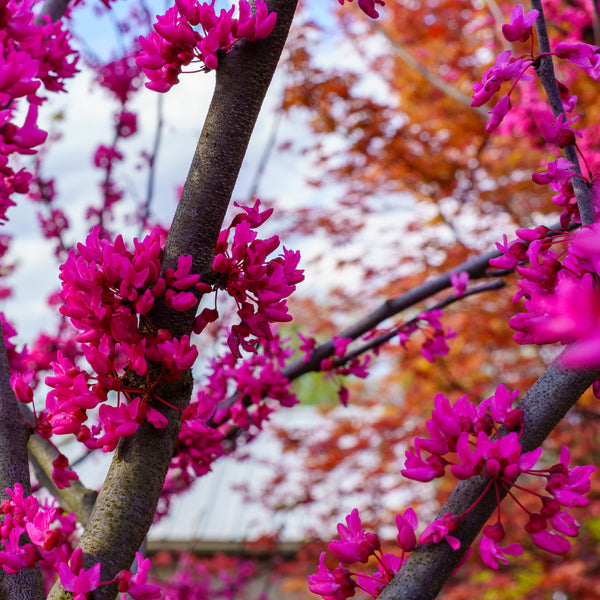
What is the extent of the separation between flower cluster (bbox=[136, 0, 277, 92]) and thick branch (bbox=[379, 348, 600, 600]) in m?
0.74

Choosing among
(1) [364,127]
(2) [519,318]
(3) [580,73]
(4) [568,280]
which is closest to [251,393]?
(2) [519,318]

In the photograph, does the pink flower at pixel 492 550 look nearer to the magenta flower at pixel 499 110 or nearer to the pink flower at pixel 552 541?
the pink flower at pixel 552 541

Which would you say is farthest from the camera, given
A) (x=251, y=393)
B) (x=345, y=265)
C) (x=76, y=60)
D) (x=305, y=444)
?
(x=305, y=444)

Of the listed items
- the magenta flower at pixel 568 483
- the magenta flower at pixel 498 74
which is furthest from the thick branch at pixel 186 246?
the magenta flower at pixel 568 483

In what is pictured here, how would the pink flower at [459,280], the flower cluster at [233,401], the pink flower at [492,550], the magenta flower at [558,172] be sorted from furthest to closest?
the pink flower at [459,280] → the flower cluster at [233,401] → the magenta flower at [558,172] → the pink flower at [492,550]

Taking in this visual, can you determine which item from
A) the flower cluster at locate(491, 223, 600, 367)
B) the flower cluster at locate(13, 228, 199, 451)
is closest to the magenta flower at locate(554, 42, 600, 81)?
the flower cluster at locate(491, 223, 600, 367)

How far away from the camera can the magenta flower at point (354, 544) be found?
0.91 m

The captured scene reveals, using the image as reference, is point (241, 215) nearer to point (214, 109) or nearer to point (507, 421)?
point (214, 109)

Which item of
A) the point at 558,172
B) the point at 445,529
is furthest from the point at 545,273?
the point at 445,529

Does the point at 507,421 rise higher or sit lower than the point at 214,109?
lower

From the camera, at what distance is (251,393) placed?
166 centimetres

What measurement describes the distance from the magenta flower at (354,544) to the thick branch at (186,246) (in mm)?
312

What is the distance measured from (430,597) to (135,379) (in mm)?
570

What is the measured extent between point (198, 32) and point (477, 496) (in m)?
0.91
